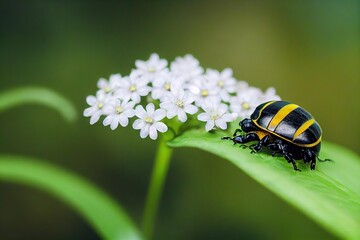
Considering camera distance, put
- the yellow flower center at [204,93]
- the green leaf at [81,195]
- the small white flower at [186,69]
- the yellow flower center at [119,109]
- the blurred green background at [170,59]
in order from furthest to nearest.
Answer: the blurred green background at [170,59] < the green leaf at [81,195] < the small white flower at [186,69] < the yellow flower center at [204,93] < the yellow flower center at [119,109]

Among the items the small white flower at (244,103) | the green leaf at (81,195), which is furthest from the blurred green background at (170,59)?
the small white flower at (244,103)

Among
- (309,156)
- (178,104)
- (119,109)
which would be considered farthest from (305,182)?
(119,109)

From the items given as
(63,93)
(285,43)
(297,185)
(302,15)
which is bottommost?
(297,185)

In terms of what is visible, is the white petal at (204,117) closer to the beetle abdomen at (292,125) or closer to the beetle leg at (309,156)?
the beetle abdomen at (292,125)

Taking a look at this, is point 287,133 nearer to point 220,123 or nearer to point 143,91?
point 220,123

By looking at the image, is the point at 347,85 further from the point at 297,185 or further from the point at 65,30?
the point at 297,185

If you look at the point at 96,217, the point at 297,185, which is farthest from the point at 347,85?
the point at 297,185

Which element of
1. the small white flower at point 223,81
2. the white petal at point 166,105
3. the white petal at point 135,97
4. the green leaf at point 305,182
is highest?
the small white flower at point 223,81
